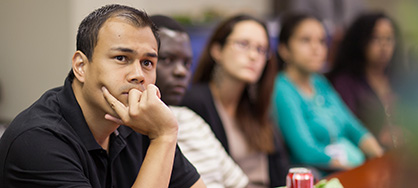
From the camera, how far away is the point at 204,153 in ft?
5.74

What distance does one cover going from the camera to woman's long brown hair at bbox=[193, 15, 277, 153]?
237 cm

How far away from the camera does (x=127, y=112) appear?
1.07 m

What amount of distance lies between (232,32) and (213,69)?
19 centimetres

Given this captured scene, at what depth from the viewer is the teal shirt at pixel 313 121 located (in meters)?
2.68

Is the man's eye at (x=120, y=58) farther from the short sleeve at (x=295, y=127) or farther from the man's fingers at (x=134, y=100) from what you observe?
the short sleeve at (x=295, y=127)

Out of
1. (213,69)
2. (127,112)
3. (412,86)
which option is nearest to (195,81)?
(213,69)

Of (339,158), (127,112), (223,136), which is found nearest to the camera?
(127,112)

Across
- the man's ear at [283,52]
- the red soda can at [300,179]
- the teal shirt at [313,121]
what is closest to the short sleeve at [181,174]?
the red soda can at [300,179]

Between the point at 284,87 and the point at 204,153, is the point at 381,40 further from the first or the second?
the point at 204,153

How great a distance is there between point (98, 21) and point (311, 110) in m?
2.01

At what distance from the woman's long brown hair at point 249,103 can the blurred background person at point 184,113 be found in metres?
0.51

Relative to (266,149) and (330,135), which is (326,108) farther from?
(266,149)

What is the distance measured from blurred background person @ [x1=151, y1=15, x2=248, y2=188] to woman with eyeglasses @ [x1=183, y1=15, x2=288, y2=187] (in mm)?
407

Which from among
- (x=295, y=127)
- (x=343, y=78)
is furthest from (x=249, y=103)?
(x=343, y=78)
